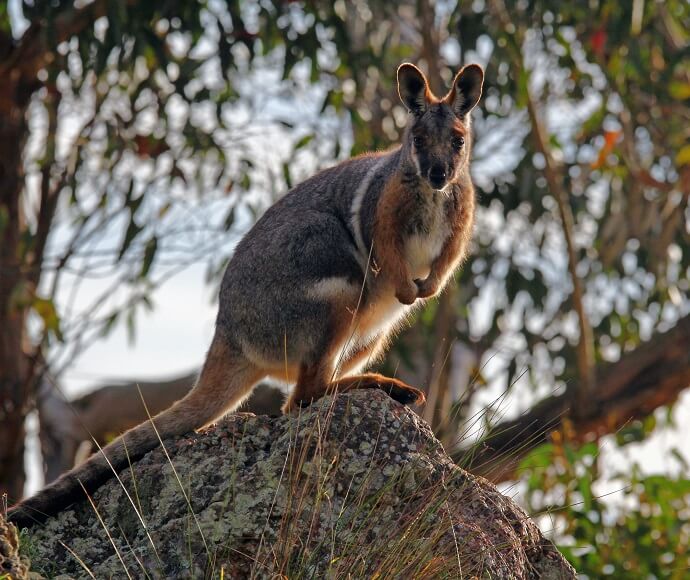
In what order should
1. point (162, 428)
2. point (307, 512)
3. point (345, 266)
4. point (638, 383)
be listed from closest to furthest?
point (307, 512), point (162, 428), point (345, 266), point (638, 383)

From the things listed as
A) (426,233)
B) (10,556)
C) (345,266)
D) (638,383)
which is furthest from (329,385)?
(638,383)

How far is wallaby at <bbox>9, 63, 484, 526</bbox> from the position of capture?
5059 millimetres

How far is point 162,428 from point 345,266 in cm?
101

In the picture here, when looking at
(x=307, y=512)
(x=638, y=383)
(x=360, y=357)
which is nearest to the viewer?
(x=307, y=512)

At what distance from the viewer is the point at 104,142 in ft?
32.4

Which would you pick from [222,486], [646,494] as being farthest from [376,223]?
[646,494]

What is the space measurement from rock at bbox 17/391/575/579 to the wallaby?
0.35 m

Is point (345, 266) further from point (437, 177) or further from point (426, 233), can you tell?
point (437, 177)

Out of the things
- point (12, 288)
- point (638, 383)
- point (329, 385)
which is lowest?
point (638, 383)

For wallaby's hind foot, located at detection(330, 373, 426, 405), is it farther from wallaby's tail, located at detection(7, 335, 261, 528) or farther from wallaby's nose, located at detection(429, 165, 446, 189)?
wallaby's nose, located at detection(429, 165, 446, 189)

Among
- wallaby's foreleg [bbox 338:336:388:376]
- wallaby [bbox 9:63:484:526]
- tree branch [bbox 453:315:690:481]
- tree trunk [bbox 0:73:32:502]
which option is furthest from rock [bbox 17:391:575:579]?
tree branch [bbox 453:315:690:481]

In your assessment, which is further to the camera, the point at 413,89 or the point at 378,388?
the point at 413,89

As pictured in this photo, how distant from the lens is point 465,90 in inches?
210

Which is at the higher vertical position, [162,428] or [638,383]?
[162,428]
